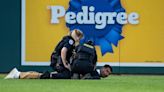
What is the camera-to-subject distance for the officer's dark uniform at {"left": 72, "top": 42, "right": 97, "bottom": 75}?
11.5 metres

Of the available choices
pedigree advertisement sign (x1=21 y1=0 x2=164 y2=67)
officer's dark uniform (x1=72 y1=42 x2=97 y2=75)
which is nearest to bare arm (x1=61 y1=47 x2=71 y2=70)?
officer's dark uniform (x1=72 y1=42 x2=97 y2=75)

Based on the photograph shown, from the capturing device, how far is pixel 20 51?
1608cm

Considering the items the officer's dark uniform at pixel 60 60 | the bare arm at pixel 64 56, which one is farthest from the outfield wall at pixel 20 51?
the bare arm at pixel 64 56

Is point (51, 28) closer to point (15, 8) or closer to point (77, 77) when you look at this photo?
point (15, 8)

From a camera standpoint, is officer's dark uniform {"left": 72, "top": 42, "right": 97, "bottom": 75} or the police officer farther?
the police officer

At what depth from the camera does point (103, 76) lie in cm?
1225

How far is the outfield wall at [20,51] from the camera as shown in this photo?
52.5ft

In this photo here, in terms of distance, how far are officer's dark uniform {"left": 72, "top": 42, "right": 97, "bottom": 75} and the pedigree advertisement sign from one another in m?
4.38

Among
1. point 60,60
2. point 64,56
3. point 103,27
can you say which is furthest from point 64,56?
point 103,27

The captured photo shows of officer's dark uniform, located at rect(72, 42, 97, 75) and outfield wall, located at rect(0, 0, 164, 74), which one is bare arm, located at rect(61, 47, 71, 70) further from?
outfield wall, located at rect(0, 0, 164, 74)

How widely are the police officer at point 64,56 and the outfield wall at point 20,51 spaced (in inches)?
161

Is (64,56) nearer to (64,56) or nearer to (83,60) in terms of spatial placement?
(64,56)

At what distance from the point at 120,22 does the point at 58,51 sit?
4.34m

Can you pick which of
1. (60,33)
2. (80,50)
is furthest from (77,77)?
(60,33)
